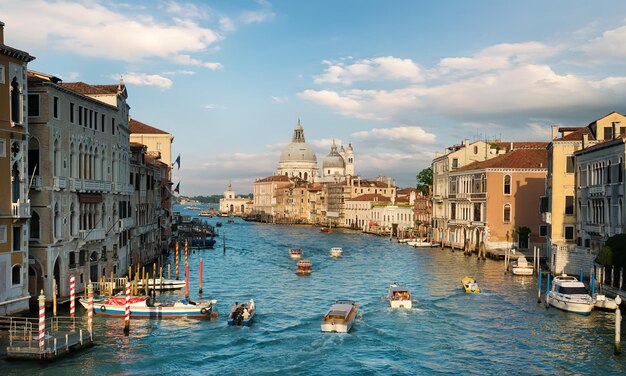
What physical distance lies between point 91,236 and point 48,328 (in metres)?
7.28

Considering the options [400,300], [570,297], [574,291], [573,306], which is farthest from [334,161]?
[573,306]

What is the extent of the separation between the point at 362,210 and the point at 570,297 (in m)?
82.6

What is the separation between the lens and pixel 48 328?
21922 mm

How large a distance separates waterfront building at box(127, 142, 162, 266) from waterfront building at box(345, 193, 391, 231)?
2243 inches

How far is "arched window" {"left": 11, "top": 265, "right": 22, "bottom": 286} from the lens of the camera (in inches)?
906

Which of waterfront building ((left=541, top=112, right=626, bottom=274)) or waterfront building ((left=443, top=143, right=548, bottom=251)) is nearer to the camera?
waterfront building ((left=541, top=112, right=626, bottom=274))

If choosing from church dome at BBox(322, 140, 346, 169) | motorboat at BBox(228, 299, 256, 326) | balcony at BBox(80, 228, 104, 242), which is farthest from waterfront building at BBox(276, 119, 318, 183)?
motorboat at BBox(228, 299, 256, 326)

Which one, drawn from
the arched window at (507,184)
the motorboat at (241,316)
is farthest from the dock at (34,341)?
the arched window at (507,184)

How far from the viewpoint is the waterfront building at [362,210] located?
105 meters

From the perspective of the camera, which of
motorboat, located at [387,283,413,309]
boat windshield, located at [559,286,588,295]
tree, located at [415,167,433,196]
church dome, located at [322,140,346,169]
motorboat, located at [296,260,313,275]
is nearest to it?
boat windshield, located at [559,286,588,295]

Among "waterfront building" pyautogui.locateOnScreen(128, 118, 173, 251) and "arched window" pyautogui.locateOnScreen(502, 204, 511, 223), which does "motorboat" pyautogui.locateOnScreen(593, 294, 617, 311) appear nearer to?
"arched window" pyautogui.locateOnScreen(502, 204, 511, 223)

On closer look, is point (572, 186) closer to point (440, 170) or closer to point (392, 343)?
point (392, 343)

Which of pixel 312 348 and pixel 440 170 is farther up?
pixel 440 170

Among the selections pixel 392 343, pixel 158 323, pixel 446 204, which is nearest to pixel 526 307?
pixel 392 343
